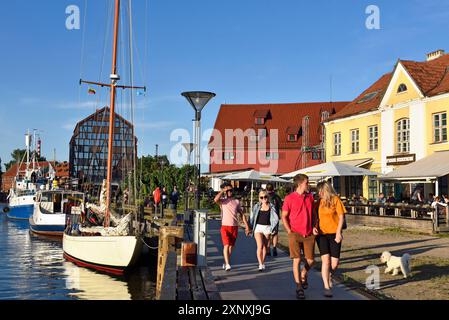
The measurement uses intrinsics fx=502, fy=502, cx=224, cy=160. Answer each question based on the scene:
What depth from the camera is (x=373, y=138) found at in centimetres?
3269

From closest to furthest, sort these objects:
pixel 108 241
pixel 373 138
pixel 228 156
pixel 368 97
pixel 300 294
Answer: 1. pixel 300 294
2. pixel 108 241
3. pixel 373 138
4. pixel 368 97
5. pixel 228 156

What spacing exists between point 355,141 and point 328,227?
2800cm

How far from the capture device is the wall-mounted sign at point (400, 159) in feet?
93.9

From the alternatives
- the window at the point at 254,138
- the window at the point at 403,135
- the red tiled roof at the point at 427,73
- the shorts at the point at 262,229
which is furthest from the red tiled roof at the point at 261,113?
the shorts at the point at 262,229

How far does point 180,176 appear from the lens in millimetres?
47281

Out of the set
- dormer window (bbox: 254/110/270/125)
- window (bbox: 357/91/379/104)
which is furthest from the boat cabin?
dormer window (bbox: 254/110/270/125)

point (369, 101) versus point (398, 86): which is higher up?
point (398, 86)

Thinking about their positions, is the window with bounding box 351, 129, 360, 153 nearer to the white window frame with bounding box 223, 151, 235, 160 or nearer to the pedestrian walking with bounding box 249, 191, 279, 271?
the white window frame with bounding box 223, 151, 235, 160

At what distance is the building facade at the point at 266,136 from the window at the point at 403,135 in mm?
22185

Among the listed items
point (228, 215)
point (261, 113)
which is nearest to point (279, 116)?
point (261, 113)

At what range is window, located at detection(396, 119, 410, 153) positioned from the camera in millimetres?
29500

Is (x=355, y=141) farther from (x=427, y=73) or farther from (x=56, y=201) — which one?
(x=56, y=201)

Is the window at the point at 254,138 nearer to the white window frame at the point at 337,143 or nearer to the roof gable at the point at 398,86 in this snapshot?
the white window frame at the point at 337,143

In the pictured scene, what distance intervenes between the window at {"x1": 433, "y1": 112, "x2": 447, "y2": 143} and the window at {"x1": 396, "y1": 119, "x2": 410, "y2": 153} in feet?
6.88
